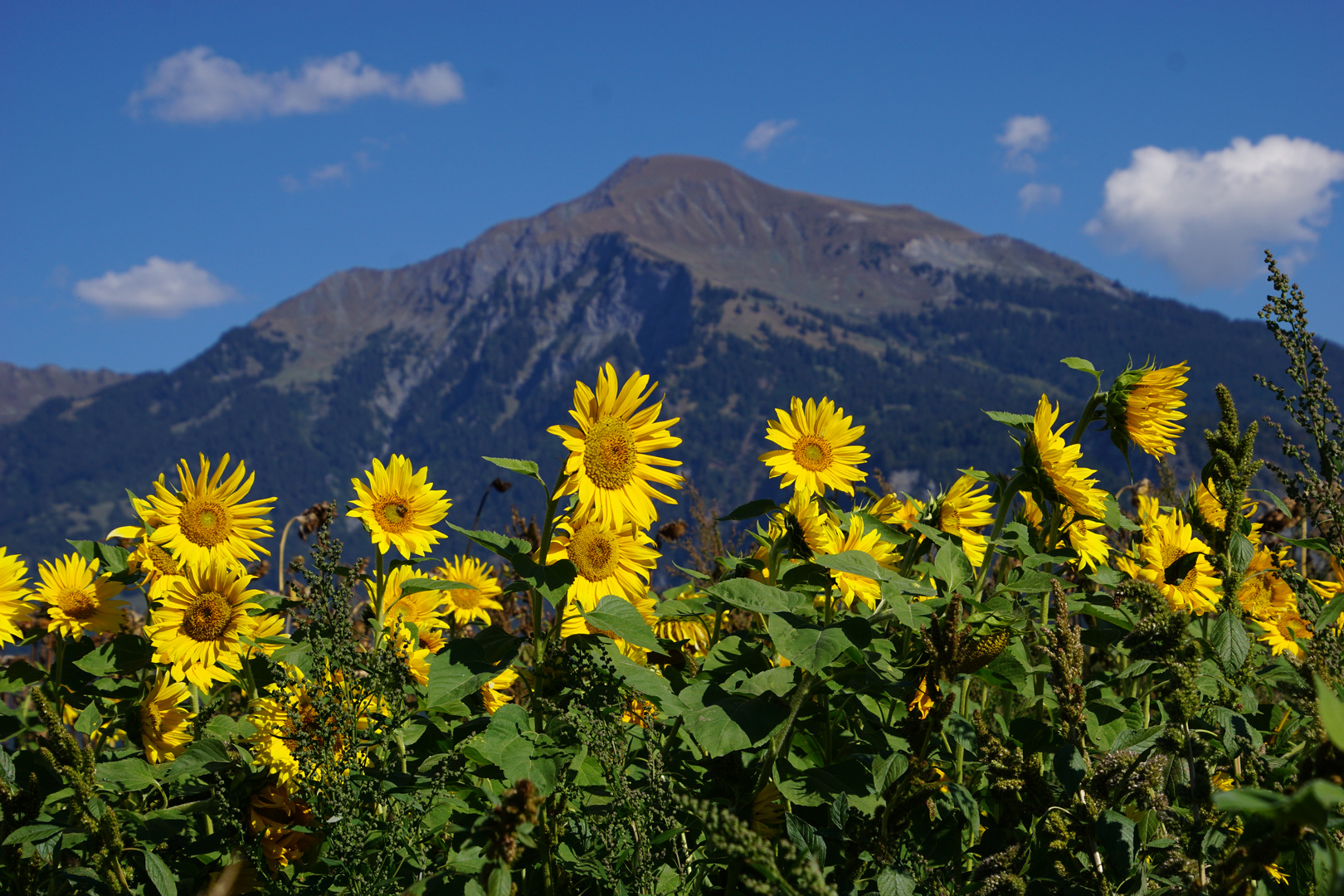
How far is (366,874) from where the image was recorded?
78.8 inches

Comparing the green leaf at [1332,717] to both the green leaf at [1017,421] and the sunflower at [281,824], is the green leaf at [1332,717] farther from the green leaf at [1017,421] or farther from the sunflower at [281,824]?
the sunflower at [281,824]

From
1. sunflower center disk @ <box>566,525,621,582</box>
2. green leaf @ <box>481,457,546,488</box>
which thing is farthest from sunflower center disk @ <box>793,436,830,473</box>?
green leaf @ <box>481,457,546,488</box>

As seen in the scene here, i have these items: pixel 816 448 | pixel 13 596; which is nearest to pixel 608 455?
pixel 816 448

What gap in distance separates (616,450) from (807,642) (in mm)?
741

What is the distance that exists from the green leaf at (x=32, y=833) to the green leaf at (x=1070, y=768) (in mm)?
2233

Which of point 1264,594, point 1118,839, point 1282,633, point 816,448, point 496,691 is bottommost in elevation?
point 1118,839

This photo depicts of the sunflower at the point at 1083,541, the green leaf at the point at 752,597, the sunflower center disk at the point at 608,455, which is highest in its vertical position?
the sunflower center disk at the point at 608,455

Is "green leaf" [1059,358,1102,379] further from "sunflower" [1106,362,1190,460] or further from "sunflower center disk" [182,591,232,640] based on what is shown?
"sunflower center disk" [182,591,232,640]

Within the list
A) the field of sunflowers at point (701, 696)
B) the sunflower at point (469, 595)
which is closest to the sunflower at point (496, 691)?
the field of sunflowers at point (701, 696)

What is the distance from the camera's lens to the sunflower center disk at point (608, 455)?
2287 mm

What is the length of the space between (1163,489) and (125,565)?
439 centimetres

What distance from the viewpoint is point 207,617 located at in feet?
8.55

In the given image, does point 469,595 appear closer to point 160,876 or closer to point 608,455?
point 608,455

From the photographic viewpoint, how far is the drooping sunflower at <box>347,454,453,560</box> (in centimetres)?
268
